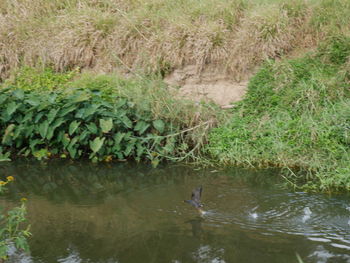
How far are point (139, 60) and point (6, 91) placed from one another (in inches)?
88.6

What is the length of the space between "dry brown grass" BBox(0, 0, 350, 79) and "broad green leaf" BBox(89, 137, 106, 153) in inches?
61.5

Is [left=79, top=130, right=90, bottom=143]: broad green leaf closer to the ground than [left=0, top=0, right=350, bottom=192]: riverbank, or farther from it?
closer to the ground

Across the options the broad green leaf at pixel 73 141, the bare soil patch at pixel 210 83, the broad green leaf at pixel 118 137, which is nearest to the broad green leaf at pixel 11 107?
the broad green leaf at pixel 73 141

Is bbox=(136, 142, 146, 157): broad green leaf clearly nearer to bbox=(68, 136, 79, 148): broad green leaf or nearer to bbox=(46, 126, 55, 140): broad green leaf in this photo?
bbox=(68, 136, 79, 148): broad green leaf

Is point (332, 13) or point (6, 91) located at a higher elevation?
point (332, 13)

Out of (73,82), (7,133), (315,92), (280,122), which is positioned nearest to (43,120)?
(7,133)

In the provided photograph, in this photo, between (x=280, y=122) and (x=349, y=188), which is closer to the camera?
(x=349, y=188)

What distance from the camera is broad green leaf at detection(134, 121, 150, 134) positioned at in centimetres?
763

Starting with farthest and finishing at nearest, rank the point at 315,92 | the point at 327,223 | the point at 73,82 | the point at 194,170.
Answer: the point at 73,82, the point at 315,92, the point at 194,170, the point at 327,223

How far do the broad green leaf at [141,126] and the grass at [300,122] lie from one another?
93 centimetres

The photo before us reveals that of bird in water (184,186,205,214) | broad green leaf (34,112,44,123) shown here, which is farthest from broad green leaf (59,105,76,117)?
bird in water (184,186,205,214)

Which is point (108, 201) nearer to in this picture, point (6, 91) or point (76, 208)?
point (76, 208)

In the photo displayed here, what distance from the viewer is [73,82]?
9148 mm

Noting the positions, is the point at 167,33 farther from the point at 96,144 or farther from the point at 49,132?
the point at 49,132
